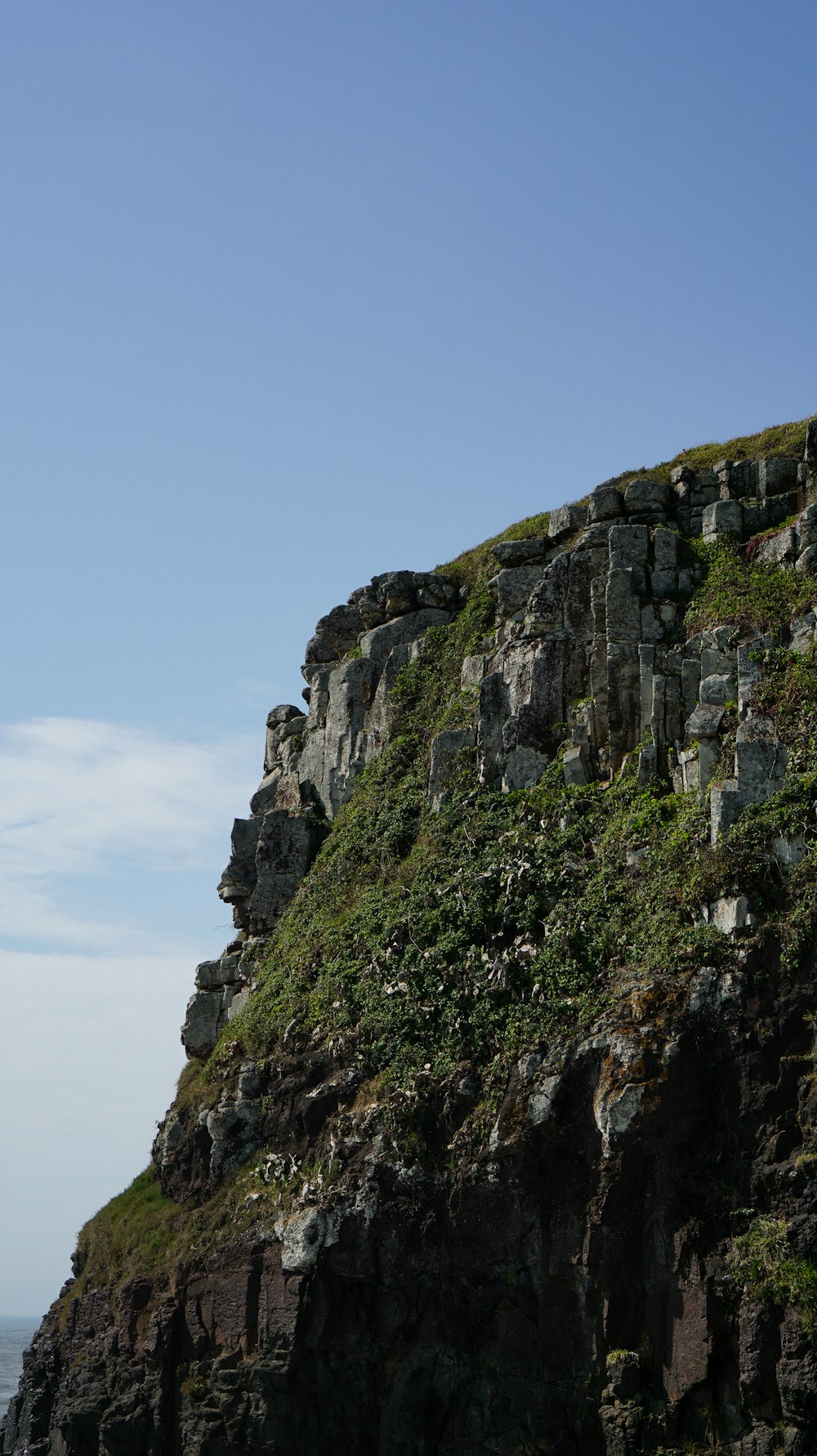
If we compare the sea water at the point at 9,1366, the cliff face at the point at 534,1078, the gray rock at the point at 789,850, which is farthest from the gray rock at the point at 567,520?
the sea water at the point at 9,1366

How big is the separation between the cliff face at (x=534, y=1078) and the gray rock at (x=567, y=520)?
9 centimetres

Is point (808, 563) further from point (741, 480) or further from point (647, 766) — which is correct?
point (647, 766)

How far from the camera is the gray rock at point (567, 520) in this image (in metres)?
44.0

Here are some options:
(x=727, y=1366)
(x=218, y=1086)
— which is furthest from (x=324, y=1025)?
(x=727, y=1366)

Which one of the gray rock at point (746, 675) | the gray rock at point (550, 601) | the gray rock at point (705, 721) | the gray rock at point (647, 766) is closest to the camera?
the gray rock at point (746, 675)

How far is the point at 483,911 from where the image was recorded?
36.2 meters

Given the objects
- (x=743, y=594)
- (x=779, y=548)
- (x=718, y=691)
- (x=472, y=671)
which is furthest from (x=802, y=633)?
(x=472, y=671)

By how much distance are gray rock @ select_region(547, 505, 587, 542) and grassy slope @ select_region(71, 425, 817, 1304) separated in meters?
2.94

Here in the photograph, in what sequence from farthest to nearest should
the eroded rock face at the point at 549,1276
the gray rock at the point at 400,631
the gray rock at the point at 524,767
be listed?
the gray rock at the point at 400,631 < the gray rock at the point at 524,767 < the eroded rock face at the point at 549,1276

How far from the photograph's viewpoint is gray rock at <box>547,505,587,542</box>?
4403 centimetres

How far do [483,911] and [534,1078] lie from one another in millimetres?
5129

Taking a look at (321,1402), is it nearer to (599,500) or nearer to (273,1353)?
(273,1353)

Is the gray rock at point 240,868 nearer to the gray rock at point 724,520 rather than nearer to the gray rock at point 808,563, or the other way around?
the gray rock at point 724,520

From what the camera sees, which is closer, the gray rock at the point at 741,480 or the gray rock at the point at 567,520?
the gray rock at the point at 741,480
